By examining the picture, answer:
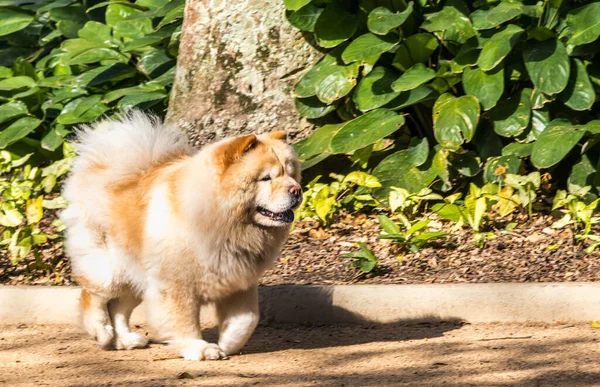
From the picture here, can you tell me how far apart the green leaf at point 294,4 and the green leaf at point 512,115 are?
5.25 feet

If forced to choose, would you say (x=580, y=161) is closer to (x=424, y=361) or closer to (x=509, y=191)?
(x=509, y=191)

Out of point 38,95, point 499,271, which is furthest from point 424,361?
point 38,95

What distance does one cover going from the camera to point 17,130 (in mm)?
7527

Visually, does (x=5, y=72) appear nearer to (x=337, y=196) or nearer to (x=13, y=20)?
(x=13, y=20)

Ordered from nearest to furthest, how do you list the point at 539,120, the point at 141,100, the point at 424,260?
the point at 424,260 < the point at 539,120 < the point at 141,100

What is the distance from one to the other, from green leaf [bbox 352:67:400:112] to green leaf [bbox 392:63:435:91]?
0.51 ft

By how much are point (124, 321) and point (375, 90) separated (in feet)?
9.02

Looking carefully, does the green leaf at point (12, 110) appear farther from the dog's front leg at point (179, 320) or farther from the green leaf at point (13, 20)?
the dog's front leg at point (179, 320)

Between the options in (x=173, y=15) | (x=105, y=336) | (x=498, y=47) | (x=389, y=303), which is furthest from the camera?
(x=173, y=15)

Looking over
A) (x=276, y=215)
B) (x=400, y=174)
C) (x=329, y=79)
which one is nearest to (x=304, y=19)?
(x=329, y=79)

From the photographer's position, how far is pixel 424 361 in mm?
4180

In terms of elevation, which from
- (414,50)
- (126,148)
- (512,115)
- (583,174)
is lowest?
(583,174)

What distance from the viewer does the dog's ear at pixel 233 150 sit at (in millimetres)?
4230

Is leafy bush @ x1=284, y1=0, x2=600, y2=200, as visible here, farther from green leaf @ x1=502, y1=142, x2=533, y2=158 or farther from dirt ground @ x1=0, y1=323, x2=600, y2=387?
dirt ground @ x1=0, y1=323, x2=600, y2=387
